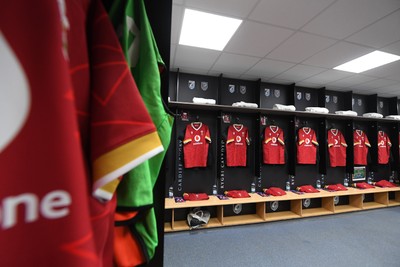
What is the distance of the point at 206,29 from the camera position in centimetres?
184

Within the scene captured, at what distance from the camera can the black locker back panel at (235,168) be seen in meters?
2.87

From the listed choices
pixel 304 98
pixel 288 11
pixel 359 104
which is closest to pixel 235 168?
pixel 304 98

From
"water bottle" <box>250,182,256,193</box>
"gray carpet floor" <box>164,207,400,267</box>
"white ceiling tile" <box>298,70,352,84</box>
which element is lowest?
"gray carpet floor" <box>164,207,400,267</box>

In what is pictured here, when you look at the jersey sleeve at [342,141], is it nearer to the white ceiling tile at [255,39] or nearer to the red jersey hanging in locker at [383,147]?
the red jersey hanging in locker at [383,147]

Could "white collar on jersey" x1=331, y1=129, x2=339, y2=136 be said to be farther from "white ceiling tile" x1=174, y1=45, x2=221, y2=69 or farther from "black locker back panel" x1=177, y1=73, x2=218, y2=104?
"white ceiling tile" x1=174, y1=45, x2=221, y2=69

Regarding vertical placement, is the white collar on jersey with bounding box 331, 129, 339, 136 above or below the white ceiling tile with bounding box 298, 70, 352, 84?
below

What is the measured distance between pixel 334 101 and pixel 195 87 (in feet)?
9.91

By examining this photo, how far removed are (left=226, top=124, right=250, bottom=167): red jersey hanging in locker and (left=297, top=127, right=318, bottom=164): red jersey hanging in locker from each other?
101 centimetres

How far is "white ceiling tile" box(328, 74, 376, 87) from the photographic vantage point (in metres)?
2.97

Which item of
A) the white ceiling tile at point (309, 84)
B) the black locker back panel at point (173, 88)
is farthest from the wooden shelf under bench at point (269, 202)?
the white ceiling tile at point (309, 84)

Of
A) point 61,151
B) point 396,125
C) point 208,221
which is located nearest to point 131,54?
point 61,151

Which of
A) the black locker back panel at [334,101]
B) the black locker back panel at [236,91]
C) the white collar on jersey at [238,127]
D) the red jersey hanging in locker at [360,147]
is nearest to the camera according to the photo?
the white collar on jersey at [238,127]

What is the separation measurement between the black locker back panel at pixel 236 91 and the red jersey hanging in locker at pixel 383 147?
3.05 m

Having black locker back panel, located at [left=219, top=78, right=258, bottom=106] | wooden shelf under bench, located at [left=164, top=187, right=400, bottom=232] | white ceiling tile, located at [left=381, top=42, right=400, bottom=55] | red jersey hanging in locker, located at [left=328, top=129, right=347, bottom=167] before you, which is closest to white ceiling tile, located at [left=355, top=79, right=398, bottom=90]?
red jersey hanging in locker, located at [left=328, top=129, right=347, bottom=167]
